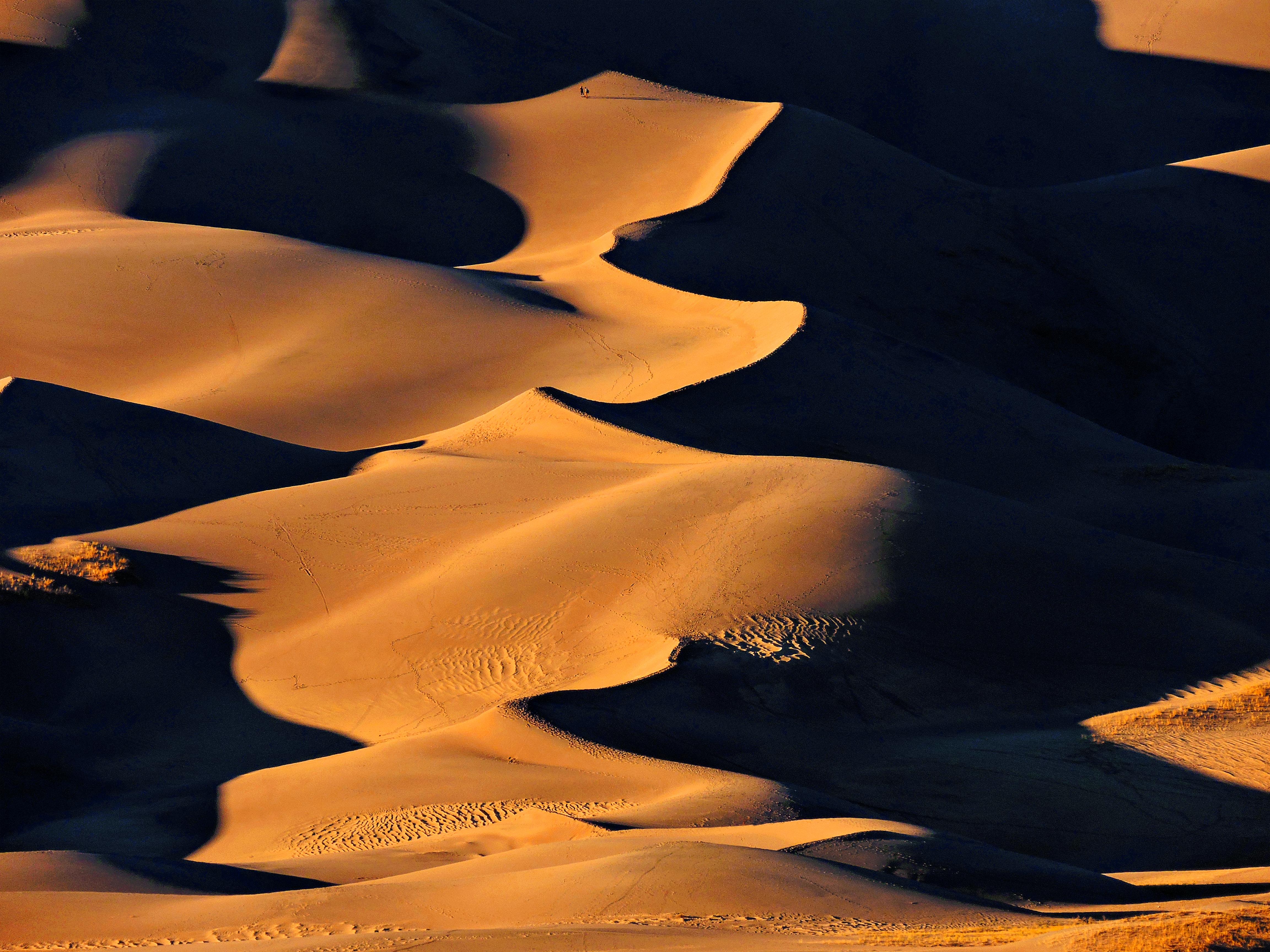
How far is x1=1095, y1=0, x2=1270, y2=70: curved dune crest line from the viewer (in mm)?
28000

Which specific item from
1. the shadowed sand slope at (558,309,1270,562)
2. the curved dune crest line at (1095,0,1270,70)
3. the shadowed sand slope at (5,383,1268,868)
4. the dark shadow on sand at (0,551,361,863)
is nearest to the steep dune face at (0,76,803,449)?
the shadowed sand slope at (558,309,1270,562)

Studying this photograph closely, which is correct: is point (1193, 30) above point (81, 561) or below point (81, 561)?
above

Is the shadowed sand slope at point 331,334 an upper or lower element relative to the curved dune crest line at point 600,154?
lower

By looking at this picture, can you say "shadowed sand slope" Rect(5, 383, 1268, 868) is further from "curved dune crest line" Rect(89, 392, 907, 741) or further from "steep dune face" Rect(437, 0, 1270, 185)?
"steep dune face" Rect(437, 0, 1270, 185)

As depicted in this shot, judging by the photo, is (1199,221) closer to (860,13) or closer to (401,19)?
(860,13)

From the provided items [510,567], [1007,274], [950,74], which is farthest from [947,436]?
[950,74]

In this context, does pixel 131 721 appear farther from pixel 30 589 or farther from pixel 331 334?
pixel 331 334

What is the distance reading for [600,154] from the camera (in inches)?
826

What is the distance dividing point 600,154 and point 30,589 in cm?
1318

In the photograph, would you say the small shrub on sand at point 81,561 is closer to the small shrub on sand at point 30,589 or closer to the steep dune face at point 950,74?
the small shrub on sand at point 30,589

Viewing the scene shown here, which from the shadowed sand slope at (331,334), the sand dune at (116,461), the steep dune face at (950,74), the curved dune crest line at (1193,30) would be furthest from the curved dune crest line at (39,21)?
the curved dune crest line at (1193,30)

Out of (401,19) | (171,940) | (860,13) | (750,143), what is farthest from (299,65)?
(171,940)

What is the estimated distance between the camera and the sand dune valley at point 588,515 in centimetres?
557

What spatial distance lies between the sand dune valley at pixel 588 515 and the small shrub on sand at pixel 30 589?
0.07 ft
